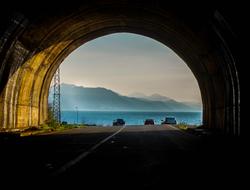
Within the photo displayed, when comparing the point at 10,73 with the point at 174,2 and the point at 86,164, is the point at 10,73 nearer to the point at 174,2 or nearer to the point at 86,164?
the point at 174,2

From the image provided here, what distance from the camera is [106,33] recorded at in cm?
4219

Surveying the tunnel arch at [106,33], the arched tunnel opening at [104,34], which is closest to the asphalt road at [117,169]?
the arched tunnel opening at [104,34]

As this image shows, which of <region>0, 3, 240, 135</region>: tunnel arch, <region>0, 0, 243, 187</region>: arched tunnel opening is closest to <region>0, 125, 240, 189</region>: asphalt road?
<region>0, 0, 243, 187</region>: arched tunnel opening

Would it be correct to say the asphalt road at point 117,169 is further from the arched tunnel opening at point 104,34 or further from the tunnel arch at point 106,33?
the tunnel arch at point 106,33

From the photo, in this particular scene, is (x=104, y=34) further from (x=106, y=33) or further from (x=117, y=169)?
(x=117, y=169)

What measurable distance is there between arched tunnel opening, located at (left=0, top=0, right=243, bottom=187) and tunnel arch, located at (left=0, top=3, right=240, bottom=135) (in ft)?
0.24

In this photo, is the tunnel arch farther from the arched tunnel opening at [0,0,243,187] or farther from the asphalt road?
the asphalt road

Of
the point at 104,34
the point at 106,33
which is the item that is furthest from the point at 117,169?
the point at 104,34

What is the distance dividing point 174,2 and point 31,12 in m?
7.30

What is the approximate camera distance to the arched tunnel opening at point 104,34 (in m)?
14.2

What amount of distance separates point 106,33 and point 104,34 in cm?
44

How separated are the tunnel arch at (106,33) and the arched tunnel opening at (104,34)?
0.07 m

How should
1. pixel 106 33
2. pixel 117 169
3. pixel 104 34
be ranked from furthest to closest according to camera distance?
pixel 104 34 < pixel 106 33 < pixel 117 169

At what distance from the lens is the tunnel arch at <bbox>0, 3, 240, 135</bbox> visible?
28.3 m
